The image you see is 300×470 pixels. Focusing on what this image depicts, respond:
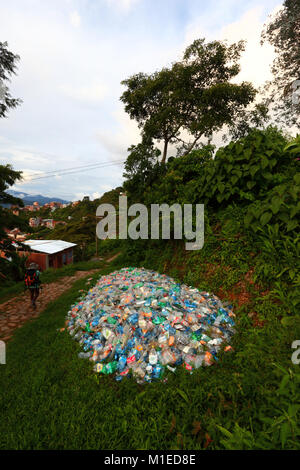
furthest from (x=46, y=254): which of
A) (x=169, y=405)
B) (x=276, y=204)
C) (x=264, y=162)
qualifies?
(x=276, y=204)

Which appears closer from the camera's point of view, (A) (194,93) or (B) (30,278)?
(B) (30,278)

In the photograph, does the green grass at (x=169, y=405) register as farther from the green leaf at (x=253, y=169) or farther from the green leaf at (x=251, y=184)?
the green leaf at (x=253, y=169)

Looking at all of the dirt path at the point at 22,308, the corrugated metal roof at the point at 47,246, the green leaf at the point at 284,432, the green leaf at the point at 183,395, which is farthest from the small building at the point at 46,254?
the green leaf at the point at 284,432

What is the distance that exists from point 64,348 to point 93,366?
92cm

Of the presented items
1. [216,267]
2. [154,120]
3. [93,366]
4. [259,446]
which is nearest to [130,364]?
[93,366]

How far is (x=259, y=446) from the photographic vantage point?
153 cm

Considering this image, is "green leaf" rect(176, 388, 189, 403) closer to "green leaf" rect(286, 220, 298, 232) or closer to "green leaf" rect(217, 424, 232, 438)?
"green leaf" rect(217, 424, 232, 438)

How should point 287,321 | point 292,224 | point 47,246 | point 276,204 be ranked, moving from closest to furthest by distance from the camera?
point 287,321
point 292,224
point 276,204
point 47,246

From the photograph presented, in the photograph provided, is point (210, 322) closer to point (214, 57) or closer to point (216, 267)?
point (216, 267)

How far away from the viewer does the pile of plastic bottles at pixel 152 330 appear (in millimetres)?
2900

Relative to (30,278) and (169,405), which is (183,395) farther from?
(30,278)

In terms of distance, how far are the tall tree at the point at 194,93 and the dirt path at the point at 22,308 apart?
435 inches

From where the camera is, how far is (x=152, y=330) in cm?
338

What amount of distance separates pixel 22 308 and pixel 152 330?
4.89 metres
